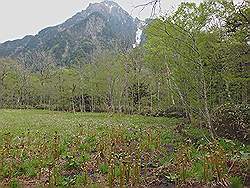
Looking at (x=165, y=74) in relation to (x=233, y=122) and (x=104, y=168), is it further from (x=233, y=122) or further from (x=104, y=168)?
(x=104, y=168)

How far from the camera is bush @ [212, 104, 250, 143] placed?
1473cm

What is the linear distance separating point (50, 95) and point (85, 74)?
917 centimetres

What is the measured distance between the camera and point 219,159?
8375mm

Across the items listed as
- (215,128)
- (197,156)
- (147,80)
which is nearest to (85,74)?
(147,80)

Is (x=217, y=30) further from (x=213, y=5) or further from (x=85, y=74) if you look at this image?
(x=85, y=74)

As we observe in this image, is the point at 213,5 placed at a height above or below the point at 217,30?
above

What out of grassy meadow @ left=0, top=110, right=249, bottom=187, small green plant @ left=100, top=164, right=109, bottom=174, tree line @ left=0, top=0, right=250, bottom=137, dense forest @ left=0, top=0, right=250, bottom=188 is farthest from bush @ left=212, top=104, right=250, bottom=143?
small green plant @ left=100, top=164, right=109, bottom=174

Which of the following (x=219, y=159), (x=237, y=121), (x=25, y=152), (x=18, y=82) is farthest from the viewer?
(x=18, y=82)

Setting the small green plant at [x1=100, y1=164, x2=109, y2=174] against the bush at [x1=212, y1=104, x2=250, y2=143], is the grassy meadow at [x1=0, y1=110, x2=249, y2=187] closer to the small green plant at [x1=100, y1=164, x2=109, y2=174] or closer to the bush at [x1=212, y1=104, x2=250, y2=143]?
the small green plant at [x1=100, y1=164, x2=109, y2=174]

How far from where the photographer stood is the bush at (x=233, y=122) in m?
14.7

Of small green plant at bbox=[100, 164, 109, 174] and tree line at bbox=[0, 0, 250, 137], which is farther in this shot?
tree line at bbox=[0, 0, 250, 137]

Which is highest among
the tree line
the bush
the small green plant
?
the tree line

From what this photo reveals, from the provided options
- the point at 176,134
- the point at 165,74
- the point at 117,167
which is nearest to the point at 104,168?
the point at 117,167

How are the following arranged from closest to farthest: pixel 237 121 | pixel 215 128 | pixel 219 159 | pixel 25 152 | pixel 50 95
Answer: pixel 219 159 → pixel 25 152 → pixel 237 121 → pixel 215 128 → pixel 50 95
